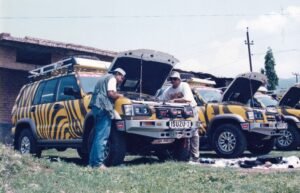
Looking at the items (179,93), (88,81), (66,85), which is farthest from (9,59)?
(179,93)

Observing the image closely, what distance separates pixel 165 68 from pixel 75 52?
9.23m

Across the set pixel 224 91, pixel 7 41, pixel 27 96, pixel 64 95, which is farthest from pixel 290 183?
pixel 7 41

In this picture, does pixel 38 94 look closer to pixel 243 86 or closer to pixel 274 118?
pixel 243 86

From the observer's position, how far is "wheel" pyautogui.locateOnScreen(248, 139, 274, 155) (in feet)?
36.5

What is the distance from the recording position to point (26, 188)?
4699 millimetres

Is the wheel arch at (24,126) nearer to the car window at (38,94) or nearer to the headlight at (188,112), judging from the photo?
the car window at (38,94)

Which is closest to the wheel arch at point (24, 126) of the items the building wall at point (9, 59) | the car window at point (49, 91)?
the car window at point (49, 91)

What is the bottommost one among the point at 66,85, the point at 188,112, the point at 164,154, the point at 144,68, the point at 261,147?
the point at 261,147

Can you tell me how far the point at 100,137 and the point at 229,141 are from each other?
3.81m

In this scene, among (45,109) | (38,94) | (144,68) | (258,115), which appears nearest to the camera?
(144,68)

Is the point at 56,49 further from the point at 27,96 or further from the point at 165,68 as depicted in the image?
the point at 165,68

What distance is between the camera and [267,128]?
1034cm

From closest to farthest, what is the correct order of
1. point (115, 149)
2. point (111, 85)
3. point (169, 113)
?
point (115, 149)
point (111, 85)
point (169, 113)

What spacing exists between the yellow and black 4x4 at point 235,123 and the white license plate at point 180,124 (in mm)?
2216
